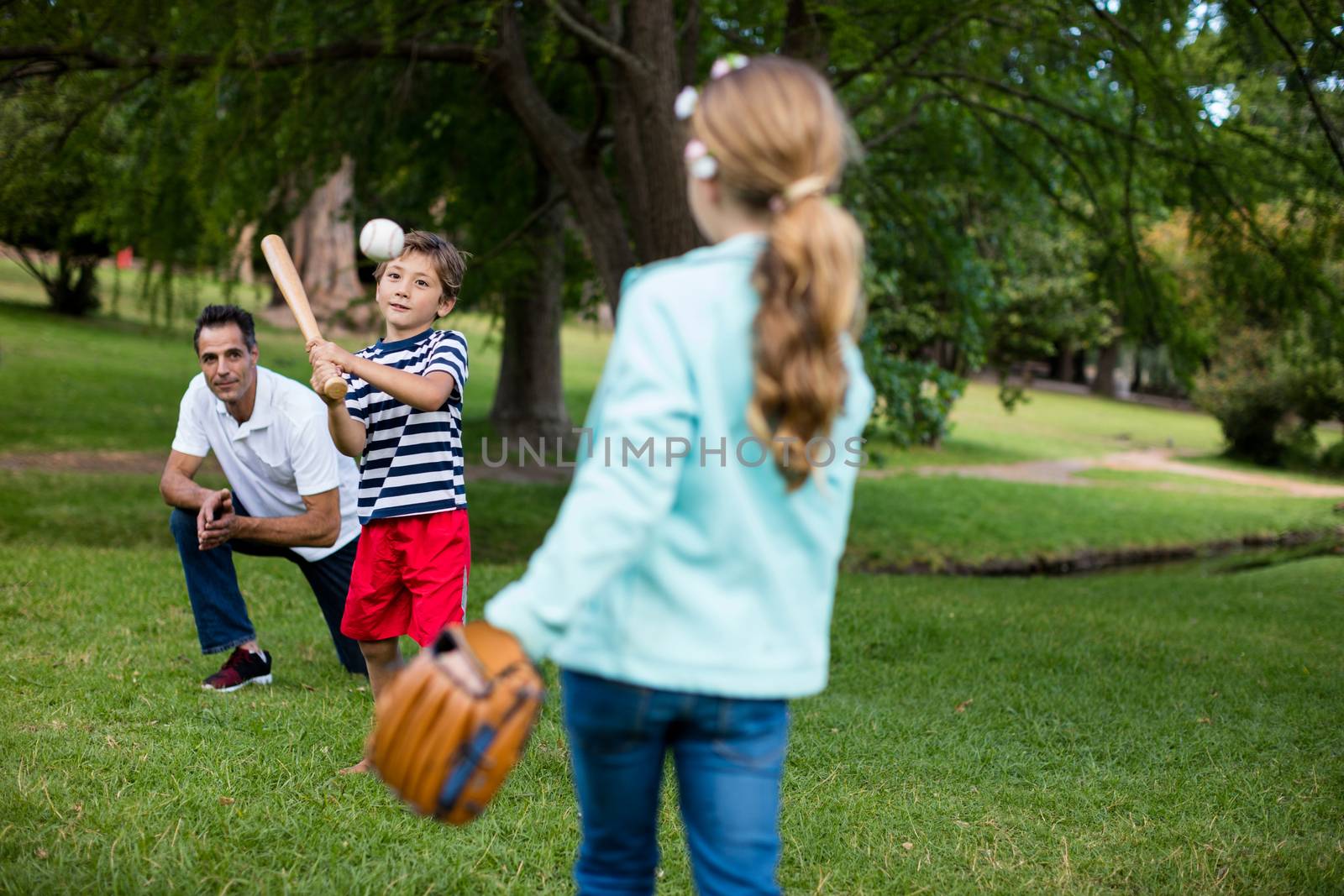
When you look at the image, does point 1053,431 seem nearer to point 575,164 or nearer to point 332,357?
point 575,164

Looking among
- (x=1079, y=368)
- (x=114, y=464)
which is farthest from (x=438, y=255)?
(x=1079, y=368)

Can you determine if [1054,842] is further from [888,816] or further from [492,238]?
[492,238]

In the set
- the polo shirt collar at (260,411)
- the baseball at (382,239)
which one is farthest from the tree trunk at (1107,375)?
the baseball at (382,239)

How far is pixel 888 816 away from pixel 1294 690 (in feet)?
9.57

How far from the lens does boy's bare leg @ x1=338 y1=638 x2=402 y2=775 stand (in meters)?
3.87

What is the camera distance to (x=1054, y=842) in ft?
11.5

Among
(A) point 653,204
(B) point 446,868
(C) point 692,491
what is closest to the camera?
(C) point 692,491

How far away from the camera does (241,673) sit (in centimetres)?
474

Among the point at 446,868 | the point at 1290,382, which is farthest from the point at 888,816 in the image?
the point at 1290,382

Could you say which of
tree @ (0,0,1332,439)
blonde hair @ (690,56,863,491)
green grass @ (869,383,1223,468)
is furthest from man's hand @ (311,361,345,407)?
green grass @ (869,383,1223,468)

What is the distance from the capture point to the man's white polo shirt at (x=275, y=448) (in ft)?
14.6

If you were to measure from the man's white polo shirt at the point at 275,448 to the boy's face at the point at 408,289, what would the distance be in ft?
→ 3.27

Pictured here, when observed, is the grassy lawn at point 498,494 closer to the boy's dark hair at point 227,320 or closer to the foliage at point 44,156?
the foliage at point 44,156

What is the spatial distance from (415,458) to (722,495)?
1.94 m
